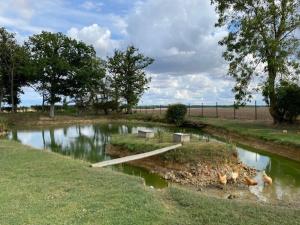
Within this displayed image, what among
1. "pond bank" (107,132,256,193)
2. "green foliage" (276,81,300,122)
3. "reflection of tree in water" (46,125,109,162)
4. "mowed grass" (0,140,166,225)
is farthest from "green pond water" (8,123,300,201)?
"green foliage" (276,81,300,122)

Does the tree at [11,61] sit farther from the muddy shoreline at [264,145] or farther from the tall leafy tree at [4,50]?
the muddy shoreline at [264,145]

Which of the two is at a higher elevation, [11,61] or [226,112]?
[11,61]

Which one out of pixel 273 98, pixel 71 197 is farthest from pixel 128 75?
pixel 71 197

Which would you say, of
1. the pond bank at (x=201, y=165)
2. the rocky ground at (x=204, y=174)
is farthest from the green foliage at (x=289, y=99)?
the rocky ground at (x=204, y=174)

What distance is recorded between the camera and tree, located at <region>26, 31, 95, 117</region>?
43938mm

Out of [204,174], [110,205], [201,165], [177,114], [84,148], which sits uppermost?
[177,114]

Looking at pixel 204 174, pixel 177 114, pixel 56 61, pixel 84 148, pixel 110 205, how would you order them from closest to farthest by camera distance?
pixel 110 205 < pixel 204 174 < pixel 84 148 < pixel 177 114 < pixel 56 61

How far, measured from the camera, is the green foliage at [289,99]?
2741 centimetres

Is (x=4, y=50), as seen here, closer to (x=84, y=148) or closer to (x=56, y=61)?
(x=56, y=61)

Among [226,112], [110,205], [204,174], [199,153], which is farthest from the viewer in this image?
[226,112]

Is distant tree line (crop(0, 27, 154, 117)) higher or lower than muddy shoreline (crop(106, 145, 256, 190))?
higher

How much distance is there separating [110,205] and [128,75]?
4136cm

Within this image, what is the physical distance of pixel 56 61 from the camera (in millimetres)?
43531

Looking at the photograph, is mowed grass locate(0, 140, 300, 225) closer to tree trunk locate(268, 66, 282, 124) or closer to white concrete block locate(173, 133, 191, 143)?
white concrete block locate(173, 133, 191, 143)
